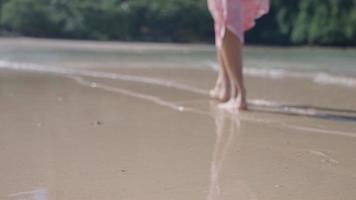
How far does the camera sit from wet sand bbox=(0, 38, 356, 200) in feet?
9.51

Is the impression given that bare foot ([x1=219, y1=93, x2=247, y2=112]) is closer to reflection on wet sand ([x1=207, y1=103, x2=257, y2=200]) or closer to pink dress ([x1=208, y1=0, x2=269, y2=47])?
reflection on wet sand ([x1=207, y1=103, x2=257, y2=200])

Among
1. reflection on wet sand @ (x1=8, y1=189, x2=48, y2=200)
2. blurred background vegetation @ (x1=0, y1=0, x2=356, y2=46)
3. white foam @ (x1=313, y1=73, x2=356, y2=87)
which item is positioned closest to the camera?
reflection on wet sand @ (x1=8, y1=189, x2=48, y2=200)

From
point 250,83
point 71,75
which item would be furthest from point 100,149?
point 71,75

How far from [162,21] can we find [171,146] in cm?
2407

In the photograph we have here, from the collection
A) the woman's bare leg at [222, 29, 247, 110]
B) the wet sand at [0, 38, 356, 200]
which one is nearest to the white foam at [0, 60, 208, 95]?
the wet sand at [0, 38, 356, 200]

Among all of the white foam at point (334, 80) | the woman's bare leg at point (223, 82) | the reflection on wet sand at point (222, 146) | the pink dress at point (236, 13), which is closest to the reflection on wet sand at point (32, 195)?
the reflection on wet sand at point (222, 146)

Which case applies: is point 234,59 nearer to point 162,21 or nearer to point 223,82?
point 223,82

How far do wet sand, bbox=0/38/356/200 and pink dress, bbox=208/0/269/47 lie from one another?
0.60m

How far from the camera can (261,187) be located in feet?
9.57

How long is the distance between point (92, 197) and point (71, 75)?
5.94 m

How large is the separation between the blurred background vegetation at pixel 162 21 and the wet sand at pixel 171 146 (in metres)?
17.8

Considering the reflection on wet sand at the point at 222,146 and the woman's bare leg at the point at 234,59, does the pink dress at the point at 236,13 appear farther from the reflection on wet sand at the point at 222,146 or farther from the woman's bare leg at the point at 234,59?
the reflection on wet sand at the point at 222,146

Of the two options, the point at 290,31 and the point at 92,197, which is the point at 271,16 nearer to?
the point at 290,31

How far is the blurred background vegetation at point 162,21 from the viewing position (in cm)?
2398
